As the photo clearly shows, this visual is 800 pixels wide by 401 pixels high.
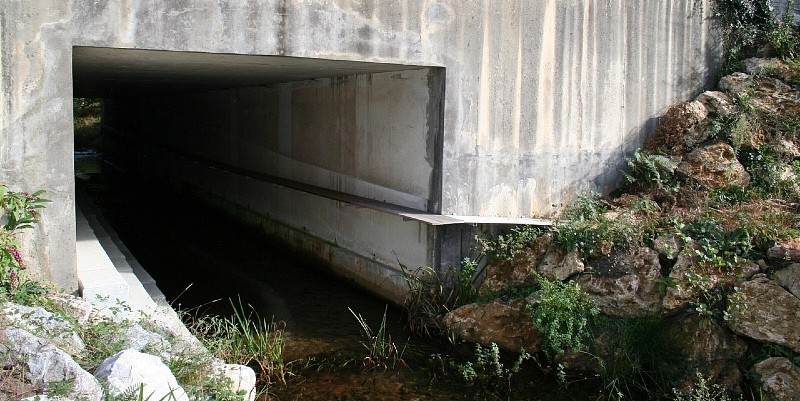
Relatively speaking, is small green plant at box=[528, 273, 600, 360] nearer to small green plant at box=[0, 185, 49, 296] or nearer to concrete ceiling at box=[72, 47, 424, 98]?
concrete ceiling at box=[72, 47, 424, 98]

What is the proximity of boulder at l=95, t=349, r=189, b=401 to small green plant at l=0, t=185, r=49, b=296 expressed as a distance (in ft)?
5.98

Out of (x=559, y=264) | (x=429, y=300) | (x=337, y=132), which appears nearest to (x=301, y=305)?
(x=429, y=300)

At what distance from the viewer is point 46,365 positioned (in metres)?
4.81

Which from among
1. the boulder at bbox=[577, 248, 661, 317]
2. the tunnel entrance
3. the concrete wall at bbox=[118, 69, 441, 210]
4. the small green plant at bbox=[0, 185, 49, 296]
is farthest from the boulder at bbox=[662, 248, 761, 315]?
the small green plant at bbox=[0, 185, 49, 296]

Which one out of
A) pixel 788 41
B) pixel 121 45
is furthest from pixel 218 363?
pixel 788 41

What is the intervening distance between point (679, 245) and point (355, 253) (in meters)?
4.71

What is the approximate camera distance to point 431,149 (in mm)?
9281

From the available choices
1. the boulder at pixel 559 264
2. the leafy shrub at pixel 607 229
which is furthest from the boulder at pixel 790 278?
the boulder at pixel 559 264

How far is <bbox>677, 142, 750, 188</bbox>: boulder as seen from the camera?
371 inches

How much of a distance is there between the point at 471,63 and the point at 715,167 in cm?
341

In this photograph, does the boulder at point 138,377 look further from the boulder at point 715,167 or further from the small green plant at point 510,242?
the boulder at point 715,167

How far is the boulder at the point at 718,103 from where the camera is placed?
10023 mm

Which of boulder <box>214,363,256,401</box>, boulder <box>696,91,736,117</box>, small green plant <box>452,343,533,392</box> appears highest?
boulder <box>696,91,736,117</box>

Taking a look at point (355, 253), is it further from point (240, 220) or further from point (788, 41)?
point (788, 41)
